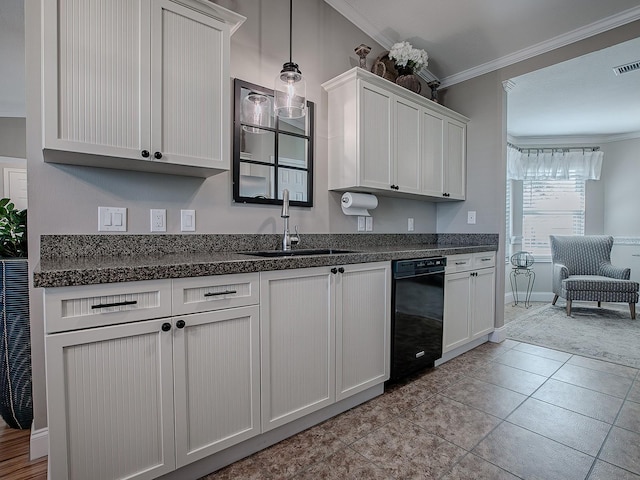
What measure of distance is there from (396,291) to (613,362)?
206 cm

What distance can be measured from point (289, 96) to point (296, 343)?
150 centimetres

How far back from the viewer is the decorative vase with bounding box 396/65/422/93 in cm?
286

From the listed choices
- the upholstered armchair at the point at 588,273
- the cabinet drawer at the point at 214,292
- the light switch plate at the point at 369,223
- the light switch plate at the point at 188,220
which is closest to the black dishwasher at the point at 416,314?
the light switch plate at the point at 369,223

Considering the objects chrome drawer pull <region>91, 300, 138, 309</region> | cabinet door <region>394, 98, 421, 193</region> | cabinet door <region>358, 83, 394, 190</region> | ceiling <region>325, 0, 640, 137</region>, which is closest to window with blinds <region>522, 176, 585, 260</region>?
ceiling <region>325, 0, 640, 137</region>

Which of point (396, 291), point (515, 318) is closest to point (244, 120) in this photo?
point (396, 291)

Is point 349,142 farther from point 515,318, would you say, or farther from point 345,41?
point 515,318

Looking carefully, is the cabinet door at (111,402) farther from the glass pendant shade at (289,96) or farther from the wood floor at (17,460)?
the glass pendant shade at (289,96)

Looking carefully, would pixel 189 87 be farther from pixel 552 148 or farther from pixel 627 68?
pixel 552 148

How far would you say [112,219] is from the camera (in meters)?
1.71

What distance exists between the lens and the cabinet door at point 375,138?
8.04 ft

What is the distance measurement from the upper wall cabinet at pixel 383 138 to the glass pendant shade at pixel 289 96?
387 millimetres

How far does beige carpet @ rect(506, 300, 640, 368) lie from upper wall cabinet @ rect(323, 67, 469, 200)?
1762 millimetres

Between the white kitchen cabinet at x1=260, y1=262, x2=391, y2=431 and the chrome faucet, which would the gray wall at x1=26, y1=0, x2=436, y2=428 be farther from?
the white kitchen cabinet at x1=260, y1=262, x2=391, y2=431

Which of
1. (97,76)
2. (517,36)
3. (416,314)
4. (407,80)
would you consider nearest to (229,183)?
(97,76)
